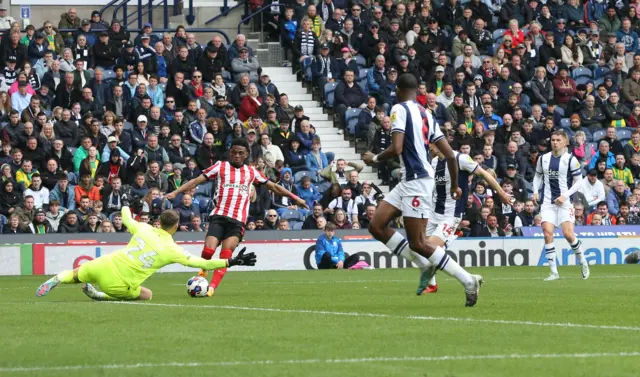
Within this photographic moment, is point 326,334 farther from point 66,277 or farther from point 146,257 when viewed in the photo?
point 66,277

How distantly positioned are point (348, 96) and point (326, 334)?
2336 cm

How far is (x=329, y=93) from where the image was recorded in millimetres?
34000

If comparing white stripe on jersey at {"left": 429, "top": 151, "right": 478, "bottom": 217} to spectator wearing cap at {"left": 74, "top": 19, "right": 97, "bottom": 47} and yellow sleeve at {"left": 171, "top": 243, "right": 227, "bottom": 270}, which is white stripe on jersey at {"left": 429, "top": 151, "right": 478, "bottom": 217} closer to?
yellow sleeve at {"left": 171, "top": 243, "right": 227, "bottom": 270}

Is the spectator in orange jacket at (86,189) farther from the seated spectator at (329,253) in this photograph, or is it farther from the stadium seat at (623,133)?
the stadium seat at (623,133)

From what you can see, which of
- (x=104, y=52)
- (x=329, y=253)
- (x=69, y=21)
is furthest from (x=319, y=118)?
(x=329, y=253)

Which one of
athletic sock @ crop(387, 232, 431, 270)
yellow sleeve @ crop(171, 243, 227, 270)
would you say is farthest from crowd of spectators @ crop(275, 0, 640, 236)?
yellow sleeve @ crop(171, 243, 227, 270)

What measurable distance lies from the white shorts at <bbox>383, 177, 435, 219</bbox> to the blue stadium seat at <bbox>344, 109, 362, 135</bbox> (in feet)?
63.8

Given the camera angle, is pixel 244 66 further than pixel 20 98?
Yes

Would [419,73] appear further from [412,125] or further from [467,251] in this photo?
[412,125]

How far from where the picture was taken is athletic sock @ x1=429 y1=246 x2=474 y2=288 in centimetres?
1309

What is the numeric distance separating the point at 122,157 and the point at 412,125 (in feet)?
51.9

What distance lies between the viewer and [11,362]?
8.70m

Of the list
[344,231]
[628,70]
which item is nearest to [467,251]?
[344,231]

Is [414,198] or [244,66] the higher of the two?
[244,66]
